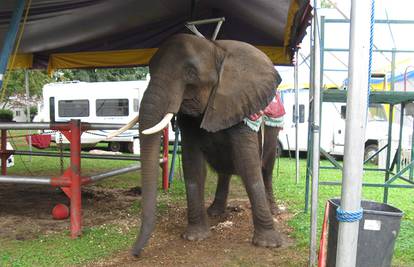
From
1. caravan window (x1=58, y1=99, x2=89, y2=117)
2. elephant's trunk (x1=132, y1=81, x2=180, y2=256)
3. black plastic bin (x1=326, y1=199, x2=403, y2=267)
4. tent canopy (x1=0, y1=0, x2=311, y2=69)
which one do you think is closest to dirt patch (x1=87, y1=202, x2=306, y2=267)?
elephant's trunk (x1=132, y1=81, x2=180, y2=256)

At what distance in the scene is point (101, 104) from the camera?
17.8 metres

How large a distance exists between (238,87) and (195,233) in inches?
66.2

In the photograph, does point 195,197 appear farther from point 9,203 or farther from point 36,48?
point 36,48

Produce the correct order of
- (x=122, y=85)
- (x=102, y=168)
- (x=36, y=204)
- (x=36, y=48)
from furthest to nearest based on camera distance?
(x=122, y=85) → (x=102, y=168) → (x=36, y=48) → (x=36, y=204)

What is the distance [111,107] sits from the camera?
58.3 feet

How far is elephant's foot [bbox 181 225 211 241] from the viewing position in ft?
16.5

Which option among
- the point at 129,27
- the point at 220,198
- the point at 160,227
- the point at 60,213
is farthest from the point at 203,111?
the point at 129,27

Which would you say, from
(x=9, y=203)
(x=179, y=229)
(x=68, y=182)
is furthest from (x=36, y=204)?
(x=179, y=229)

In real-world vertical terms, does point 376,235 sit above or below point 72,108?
below

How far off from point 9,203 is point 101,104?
1113cm

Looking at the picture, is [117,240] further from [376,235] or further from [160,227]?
[376,235]

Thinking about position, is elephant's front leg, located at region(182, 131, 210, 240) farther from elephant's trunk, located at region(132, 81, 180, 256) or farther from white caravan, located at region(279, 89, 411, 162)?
white caravan, located at region(279, 89, 411, 162)

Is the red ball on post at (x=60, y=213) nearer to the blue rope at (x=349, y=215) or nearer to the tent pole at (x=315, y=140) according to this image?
the tent pole at (x=315, y=140)

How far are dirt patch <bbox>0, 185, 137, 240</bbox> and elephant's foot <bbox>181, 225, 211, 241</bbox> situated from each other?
4.18 ft
